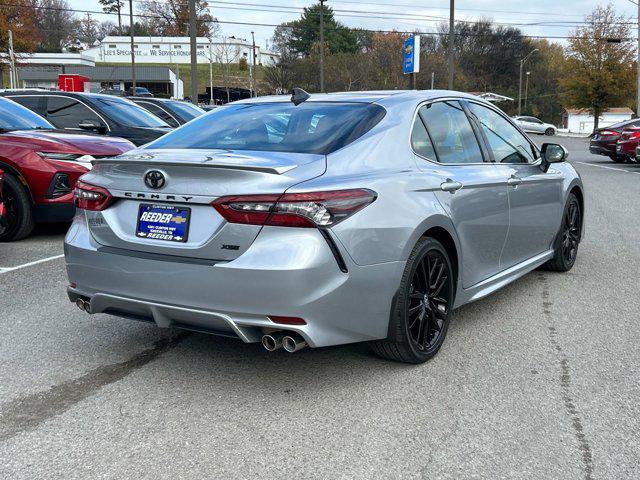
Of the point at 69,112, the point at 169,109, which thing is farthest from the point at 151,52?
the point at 69,112

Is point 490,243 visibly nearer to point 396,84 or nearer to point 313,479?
point 313,479

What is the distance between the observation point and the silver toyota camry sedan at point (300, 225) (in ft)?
10.3

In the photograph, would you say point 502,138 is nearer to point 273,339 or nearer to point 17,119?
point 273,339

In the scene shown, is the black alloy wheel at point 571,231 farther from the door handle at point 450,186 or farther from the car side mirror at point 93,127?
the car side mirror at point 93,127

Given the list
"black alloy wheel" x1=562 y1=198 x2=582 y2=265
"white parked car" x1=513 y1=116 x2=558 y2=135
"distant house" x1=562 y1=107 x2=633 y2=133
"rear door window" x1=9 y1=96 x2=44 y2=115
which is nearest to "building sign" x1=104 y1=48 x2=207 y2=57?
"distant house" x1=562 y1=107 x2=633 y2=133

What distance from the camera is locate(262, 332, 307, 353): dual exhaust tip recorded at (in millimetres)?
3195

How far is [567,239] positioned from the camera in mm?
Result: 6176

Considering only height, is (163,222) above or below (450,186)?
below

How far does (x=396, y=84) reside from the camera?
202ft

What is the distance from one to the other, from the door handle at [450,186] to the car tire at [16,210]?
17.3ft

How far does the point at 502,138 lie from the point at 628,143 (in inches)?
622

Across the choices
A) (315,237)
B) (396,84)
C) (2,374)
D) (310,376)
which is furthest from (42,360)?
(396,84)

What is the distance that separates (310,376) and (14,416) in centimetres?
151

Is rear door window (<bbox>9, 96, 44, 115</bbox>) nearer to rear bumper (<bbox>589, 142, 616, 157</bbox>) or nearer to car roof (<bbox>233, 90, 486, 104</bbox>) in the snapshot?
car roof (<bbox>233, 90, 486, 104</bbox>)
